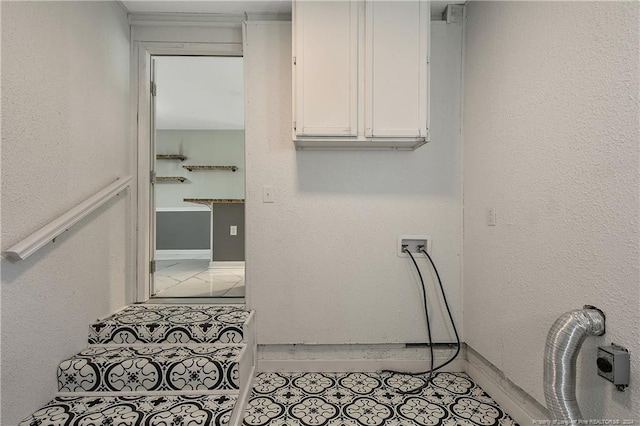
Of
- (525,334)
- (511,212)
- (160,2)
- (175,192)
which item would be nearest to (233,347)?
(525,334)

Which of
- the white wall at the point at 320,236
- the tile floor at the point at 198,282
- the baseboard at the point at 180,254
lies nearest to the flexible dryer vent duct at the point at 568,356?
the white wall at the point at 320,236

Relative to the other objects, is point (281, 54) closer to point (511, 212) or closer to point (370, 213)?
point (370, 213)

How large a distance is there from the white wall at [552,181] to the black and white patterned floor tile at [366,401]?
289mm

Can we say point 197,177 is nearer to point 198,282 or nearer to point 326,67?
point 198,282

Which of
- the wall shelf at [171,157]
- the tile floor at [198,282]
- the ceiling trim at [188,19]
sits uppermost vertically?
the ceiling trim at [188,19]

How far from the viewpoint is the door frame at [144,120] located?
2.33 m

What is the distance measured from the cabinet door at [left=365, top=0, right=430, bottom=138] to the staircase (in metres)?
1.61

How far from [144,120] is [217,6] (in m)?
1.01

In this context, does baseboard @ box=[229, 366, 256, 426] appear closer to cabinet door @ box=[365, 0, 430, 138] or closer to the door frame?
the door frame

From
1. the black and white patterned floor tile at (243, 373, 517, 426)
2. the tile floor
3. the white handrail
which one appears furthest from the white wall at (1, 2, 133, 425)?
the black and white patterned floor tile at (243, 373, 517, 426)

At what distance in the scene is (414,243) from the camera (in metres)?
2.21

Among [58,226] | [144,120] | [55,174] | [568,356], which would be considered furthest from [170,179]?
[568,356]

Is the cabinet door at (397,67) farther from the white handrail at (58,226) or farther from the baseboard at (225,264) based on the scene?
the baseboard at (225,264)

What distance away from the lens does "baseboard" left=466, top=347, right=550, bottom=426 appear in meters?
1.53
